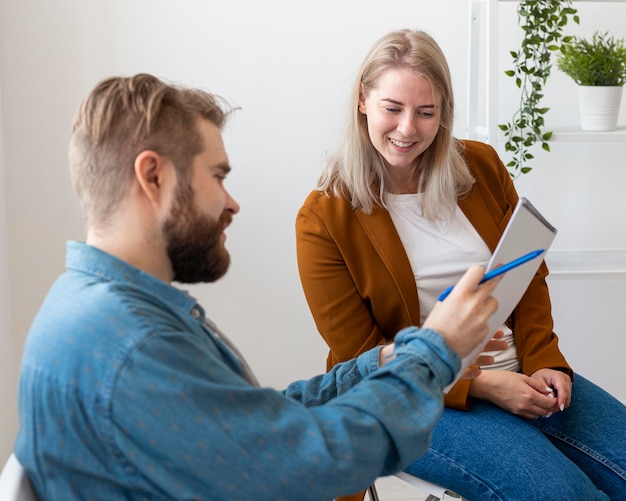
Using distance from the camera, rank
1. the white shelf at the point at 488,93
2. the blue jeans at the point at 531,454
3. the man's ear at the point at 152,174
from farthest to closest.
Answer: the white shelf at the point at 488,93 → the blue jeans at the point at 531,454 → the man's ear at the point at 152,174

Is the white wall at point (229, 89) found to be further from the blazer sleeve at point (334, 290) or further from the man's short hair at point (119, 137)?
the man's short hair at point (119, 137)

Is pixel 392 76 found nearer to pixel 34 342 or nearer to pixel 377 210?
pixel 377 210

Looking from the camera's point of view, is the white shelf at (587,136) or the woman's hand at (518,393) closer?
the woman's hand at (518,393)

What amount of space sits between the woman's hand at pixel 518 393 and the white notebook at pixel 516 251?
287 millimetres

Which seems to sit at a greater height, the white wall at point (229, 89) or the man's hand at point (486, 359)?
the white wall at point (229, 89)

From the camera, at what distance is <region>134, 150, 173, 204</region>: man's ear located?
998 mm

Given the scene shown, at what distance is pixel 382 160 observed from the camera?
6.04ft

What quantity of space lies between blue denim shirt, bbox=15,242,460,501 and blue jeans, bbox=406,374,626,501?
538 millimetres

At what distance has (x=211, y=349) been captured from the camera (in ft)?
3.35

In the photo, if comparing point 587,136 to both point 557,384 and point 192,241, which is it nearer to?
point 557,384

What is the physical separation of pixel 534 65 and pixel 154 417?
1.99 metres

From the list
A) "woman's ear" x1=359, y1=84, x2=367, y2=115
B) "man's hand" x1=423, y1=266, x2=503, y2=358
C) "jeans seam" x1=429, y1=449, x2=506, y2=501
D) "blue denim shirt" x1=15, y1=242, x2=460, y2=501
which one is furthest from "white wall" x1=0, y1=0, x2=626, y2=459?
"blue denim shirt" x1=15, y1=242, x2=460, y2=501

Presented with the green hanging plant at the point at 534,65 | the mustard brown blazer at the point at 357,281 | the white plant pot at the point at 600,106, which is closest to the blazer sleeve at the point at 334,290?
the mustard brown blazer at the point at 357,281

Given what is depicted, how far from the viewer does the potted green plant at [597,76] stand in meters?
2.46
